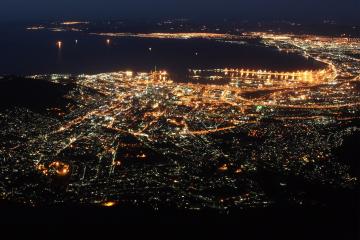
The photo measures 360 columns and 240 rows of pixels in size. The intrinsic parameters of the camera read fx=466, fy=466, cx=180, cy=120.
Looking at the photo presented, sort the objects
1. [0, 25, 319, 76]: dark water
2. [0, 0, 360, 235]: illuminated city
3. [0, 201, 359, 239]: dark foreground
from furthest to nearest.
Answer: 1. [0, 25, 319, 76]: dark water
2. [0, 0, 360, 235]: illuminated city
3. [0, 201, 359, 239]: dark foreground

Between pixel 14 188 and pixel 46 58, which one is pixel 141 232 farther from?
pixel 46 58

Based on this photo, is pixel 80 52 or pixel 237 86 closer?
pixel 237 86

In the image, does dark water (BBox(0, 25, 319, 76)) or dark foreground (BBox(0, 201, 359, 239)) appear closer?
dark foreground (BBox(0, 201, 359, 239))

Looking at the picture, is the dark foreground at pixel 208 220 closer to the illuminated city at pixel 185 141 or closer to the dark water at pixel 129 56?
the illuminated city at pixel 185 141

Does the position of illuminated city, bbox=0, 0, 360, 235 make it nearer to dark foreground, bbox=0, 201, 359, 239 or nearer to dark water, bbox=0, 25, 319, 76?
dark foreground, bbox=0, 201, 359, 239

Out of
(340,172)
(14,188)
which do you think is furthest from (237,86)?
(14,188)

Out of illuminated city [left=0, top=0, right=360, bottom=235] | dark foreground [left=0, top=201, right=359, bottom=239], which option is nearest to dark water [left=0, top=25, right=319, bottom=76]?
illuminated city [left=0, top=0, right=360, bottom=235]
